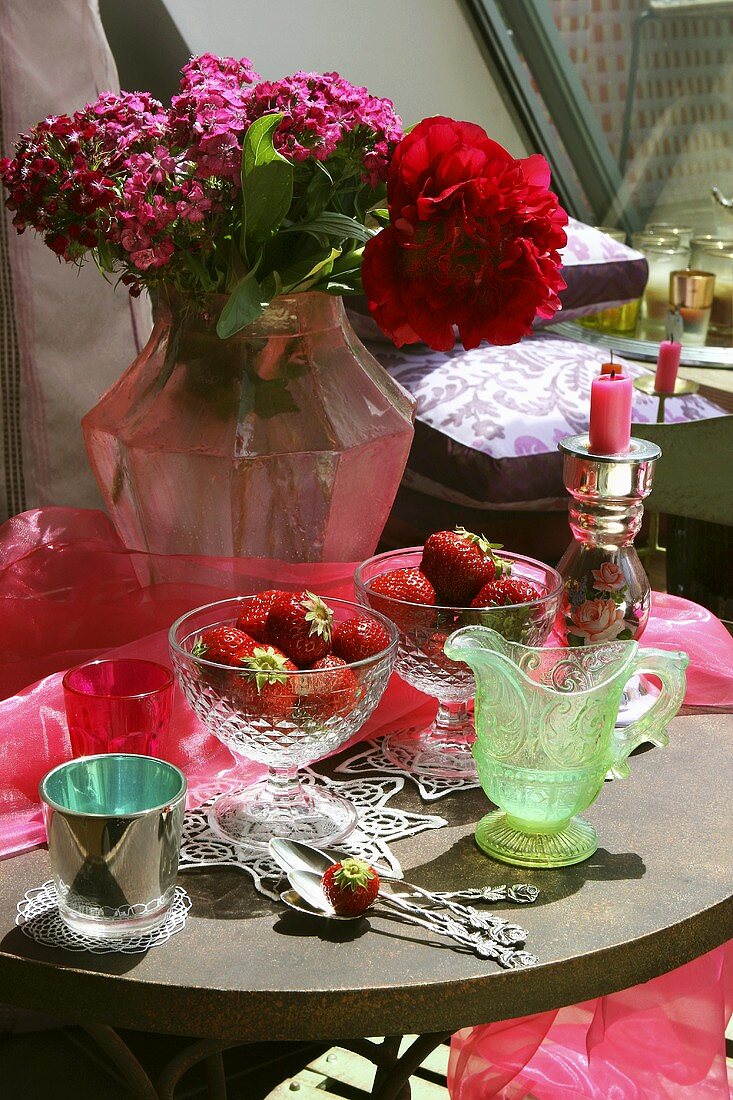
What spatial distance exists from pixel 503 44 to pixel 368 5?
0.68 meters

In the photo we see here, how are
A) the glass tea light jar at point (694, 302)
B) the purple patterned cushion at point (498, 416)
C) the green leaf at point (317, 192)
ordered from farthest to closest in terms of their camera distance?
the glass tea light jar at point (694, 302) < the purple patterned cushion at point (498, 416) < the green leaf at point (317, 192)

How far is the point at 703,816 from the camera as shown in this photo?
2.55 feet

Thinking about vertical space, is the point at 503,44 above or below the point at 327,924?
above

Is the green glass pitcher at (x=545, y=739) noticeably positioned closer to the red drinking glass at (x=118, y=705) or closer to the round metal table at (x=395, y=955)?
the round metal table at (x=395, y=955)

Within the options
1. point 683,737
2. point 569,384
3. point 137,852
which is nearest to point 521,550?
point 569,384

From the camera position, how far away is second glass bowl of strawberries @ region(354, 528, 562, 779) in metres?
0.80

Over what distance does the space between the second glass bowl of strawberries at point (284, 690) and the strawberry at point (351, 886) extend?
0.08m

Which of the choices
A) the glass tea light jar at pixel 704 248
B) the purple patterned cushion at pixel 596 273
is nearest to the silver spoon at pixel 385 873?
the purple patterned cushion at pixel 596 273

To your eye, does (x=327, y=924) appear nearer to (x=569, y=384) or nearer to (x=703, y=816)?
(x=703, y=816)

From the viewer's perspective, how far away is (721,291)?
3102 millimetres

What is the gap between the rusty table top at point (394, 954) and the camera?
0.60 metres

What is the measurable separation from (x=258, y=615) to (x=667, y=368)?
1.23 meters

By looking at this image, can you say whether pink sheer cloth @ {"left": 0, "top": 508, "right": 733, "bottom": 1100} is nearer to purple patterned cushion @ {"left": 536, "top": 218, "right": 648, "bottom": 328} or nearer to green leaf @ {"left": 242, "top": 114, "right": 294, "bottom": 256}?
green leaf @ {"left": 242, "top": 114, "right": 294, "bottom": 256}

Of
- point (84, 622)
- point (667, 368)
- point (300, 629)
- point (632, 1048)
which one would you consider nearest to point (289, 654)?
point (300, 629)
